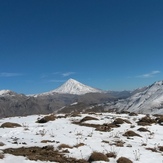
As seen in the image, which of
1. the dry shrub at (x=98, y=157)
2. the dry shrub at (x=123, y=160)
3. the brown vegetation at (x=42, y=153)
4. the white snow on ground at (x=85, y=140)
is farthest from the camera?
the white snow on ground at (x=85, y=140)

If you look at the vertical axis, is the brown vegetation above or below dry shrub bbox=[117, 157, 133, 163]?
above

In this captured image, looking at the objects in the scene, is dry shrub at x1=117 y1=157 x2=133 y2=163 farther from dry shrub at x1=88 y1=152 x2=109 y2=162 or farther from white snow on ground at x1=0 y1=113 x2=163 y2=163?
dry shrub at x1=88 y1=152 x2=109 y2=162

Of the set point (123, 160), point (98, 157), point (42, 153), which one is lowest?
point (123, 160)

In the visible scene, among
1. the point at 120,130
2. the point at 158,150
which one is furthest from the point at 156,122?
the point at 158,150

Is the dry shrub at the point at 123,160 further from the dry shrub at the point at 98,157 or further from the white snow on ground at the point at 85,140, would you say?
the dry shrub at the point at 98,157

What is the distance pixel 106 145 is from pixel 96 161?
15.9ft

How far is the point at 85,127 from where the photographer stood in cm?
3428

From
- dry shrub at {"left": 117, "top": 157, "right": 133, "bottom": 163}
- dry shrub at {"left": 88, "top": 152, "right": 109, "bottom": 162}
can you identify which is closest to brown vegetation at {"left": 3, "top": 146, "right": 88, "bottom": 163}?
dry shrub at {"left": 88, "top": 152, "right": 109, "bottom": 162}

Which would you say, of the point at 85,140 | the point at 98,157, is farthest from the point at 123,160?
the point at 85,140

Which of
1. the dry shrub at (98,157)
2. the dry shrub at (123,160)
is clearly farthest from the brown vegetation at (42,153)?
the dry shrub at (123,160)

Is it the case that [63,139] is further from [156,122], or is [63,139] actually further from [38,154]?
[156,122]

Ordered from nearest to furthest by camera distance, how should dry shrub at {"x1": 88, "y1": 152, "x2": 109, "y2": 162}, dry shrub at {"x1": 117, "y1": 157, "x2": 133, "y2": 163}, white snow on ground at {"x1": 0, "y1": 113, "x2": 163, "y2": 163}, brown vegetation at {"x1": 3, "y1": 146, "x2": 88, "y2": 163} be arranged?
brown vegetation at {"x1": 3, "y1": 146, "x2": 88, "y2": 163} < dry shrub at {"x1": 117, "y1": 157, "x2": 133, "y2": 163} < dry shrub at {"x1": 88, "y1": 152, "x2": 109, "y2": 162} < white snow on ground at {"x1": 0, "y1": 113, "x2": 163, "y2": 163}

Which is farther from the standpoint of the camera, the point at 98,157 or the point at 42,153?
the point at 42,153

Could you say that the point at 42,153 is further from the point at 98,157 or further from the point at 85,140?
the point at 85,140
